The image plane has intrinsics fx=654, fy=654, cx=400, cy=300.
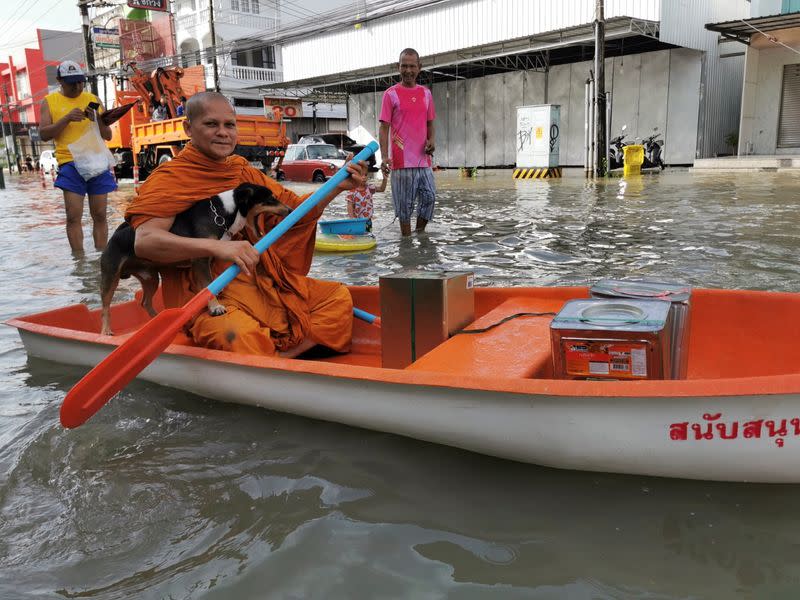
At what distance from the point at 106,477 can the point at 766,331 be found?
2.57 m

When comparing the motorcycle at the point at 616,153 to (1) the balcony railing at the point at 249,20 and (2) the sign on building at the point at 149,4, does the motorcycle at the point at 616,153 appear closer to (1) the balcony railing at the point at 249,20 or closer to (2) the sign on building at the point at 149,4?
(2) the sign on building at the point at 149,4

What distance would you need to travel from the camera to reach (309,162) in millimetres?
18203

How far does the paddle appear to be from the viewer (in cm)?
237

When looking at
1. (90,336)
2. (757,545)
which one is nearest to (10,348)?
(90,336)

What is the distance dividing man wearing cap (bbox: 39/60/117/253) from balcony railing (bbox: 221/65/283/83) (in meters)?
26.2

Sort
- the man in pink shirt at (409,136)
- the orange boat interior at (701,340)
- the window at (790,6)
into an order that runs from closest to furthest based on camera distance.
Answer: the orange boat interior at (701,340), the man in pink shirt at (409,136), the window at (790,6)

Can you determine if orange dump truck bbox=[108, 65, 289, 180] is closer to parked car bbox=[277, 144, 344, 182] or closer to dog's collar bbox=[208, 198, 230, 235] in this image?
parked car bbox=[277, 144, 344, 182]

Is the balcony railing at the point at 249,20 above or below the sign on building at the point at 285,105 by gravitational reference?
above

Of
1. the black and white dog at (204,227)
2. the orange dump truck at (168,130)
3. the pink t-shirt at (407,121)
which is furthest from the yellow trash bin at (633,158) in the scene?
the black and white dog at (204,227)

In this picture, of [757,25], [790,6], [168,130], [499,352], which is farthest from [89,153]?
[790,6]

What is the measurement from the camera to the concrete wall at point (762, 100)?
16.9 metres

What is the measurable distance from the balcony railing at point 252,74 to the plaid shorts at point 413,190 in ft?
86.4

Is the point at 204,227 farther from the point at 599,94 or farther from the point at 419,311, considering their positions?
the point at 599,94

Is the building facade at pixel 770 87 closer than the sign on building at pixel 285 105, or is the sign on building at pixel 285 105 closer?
the building facade at pixel 770 87
